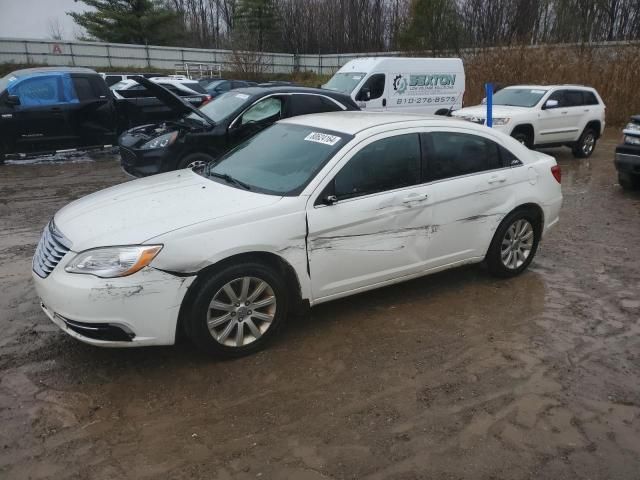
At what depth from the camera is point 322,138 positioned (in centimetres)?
432

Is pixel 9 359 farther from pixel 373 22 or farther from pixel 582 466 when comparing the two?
pixel 373 22

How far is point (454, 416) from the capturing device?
3.15 meters

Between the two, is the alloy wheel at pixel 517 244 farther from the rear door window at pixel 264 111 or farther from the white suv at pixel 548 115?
the white suv at pixel 548 115

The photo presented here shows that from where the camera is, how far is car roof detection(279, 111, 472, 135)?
4.40 meters

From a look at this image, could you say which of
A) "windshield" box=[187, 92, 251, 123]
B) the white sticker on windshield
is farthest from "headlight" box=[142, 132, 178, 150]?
the white sticker on windshield

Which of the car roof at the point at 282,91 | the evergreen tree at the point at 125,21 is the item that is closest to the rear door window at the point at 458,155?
the car roof at the point at 282,91

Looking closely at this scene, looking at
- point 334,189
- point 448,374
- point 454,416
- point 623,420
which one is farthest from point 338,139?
point 623,420

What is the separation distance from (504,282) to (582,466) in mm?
2562

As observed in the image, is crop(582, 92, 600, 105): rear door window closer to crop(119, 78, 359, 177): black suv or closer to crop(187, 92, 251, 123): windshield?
crop(119, 78, 359, 177): black suv

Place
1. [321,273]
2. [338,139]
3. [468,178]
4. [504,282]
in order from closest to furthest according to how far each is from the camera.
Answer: [321,273], [338,139], [468,178], [504,282]

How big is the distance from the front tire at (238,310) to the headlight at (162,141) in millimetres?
5146

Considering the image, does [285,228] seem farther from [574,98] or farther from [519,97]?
[574,98]

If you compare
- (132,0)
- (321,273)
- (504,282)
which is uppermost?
(132,0)

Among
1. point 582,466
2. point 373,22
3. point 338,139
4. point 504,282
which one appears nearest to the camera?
point 582,466
